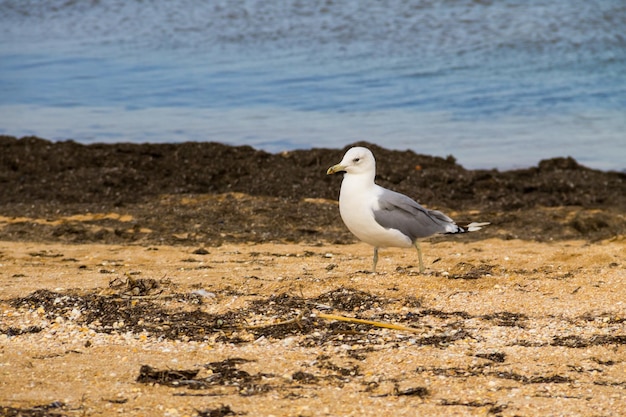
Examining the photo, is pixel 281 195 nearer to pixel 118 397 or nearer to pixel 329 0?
pixel 118 397

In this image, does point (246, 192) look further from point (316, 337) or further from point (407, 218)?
point (316, 337)

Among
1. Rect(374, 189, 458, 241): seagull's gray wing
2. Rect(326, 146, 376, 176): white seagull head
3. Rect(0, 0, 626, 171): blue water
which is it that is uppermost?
Rect(0, 0, 626, 171): blue water

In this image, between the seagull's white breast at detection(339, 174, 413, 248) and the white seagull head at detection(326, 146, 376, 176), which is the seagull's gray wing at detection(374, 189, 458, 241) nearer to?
the seagull's white breast at detection(339, 174, 413, 248)

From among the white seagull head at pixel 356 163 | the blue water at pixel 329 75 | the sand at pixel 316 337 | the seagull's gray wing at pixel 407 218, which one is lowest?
the sand at pixel 316 337

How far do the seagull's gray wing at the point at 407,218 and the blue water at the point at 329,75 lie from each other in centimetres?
623

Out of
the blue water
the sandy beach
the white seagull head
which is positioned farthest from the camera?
the blue water

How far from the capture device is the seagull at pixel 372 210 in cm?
707

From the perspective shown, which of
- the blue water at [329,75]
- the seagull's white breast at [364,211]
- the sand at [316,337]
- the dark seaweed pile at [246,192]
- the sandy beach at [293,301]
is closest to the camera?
the sand at [316,337]

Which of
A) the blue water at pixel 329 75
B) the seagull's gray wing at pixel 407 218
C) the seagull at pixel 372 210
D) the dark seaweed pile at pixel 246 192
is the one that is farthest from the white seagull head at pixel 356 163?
the blue water at pixel 329 75

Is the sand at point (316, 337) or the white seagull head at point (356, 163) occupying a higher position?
the white seagull head at point (356, 163)

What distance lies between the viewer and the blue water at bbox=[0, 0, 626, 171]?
15117 millimetres

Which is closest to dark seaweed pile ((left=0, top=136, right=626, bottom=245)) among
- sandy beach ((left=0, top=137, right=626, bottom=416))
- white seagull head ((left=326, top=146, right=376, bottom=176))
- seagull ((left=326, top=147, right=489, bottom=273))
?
sandy beach ((left=0, top=137, right=626, bottom=416))

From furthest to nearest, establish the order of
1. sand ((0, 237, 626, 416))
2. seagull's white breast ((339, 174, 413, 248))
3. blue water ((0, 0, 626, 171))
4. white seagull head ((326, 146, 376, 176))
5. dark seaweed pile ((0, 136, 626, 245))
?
blue water ((0, 0, 626, 171))
dark seaweed pile ((0, 136, 626, 245))
white seagull head ((326, 146, 376, 176))
seagull's white breast ((339, 174, 413, 248))
sand ((0, 237, 626, 416))

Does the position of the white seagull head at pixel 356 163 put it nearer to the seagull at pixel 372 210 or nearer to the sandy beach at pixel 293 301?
the seagull at pixel 372 210
